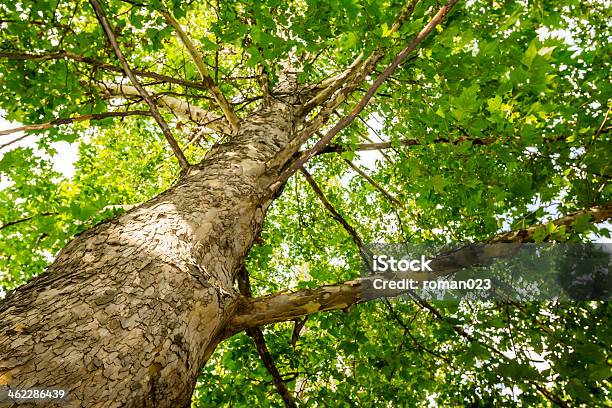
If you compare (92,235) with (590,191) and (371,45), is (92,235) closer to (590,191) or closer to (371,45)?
(371,45)

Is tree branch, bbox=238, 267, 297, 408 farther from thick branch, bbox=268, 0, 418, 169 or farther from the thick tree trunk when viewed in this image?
thick branch, bbox=268, 0, 418, 169

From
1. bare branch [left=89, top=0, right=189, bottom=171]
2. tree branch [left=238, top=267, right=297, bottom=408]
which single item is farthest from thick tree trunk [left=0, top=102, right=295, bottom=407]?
tree branch [left=238, top=267, right=297, bottom=408]

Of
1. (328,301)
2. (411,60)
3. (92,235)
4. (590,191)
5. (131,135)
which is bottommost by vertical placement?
(328,301)

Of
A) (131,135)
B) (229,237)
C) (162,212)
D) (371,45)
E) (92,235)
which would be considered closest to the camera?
(92,235)

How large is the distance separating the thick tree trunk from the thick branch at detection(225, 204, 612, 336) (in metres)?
0.14

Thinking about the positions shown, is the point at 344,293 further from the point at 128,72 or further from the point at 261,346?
the point at 128,72

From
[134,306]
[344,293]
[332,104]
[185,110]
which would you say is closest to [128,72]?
[332,104]

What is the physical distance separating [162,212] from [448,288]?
6.88ft

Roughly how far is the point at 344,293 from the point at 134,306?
1.03 metres

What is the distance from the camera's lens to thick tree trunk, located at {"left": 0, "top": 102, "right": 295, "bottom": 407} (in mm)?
915

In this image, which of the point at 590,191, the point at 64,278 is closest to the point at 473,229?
the point at 590,191

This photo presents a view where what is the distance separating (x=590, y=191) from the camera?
84.5 inches

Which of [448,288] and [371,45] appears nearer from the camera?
[371,45]

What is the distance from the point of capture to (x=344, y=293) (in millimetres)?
1854
